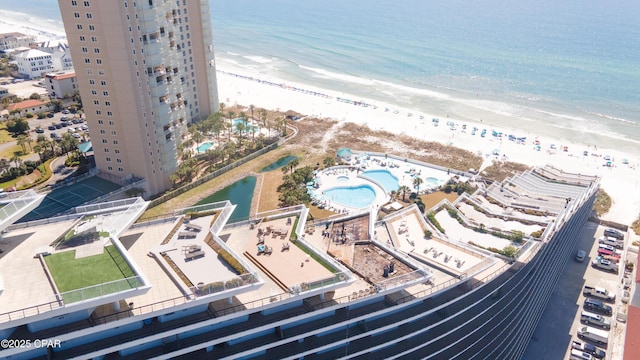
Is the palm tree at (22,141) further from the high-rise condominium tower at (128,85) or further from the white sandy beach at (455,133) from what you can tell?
the white sandy beach at (455,133)

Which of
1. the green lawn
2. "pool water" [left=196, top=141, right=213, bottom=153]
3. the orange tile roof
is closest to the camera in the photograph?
the green lawn

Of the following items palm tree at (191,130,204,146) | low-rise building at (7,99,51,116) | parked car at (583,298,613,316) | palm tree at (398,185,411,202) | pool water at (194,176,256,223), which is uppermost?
palm tree at (191,130,204,146)

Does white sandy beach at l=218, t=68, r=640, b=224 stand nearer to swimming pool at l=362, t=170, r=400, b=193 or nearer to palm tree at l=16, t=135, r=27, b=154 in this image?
swimming pool at l=362, t=170, r=400, b=193

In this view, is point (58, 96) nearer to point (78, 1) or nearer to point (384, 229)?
point (78, 1)

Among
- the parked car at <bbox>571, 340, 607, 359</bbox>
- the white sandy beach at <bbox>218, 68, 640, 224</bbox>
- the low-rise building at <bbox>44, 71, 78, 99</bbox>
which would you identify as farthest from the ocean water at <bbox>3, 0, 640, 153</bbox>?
the parked car at <bbox>571, 340, 607, 359</bbox>

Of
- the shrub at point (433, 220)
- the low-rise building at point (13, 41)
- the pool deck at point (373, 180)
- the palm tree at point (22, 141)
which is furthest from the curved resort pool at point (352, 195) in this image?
the low-rise building at point (13, 41)

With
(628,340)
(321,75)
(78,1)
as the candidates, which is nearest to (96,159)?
(78,1)
